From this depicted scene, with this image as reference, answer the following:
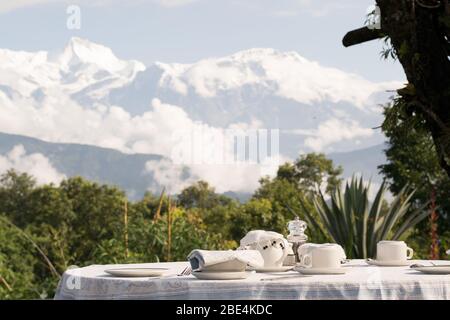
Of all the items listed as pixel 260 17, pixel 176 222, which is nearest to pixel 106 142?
pixel 260 17

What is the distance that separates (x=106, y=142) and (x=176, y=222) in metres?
86.0

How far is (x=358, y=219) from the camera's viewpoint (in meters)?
7.39

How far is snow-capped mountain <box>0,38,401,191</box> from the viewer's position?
245ft

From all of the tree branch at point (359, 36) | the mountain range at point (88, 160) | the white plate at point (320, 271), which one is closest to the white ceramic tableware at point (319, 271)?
the white plate at point (320, 271)

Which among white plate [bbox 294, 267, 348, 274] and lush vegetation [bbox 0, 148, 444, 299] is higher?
lush vegetation [bbox 0, 148, 444, 299]

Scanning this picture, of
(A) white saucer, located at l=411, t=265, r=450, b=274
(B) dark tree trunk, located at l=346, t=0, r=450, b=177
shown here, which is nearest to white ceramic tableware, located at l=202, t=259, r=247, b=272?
(A) white saucer, located at l=411, t=265, r=450, b=274

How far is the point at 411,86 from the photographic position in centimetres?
444

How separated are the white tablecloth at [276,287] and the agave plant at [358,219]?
400cm

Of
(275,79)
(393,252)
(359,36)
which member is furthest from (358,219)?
(275,79)

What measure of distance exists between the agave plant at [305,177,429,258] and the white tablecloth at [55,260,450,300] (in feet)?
13.1

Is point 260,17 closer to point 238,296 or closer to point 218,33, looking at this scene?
point 218,33

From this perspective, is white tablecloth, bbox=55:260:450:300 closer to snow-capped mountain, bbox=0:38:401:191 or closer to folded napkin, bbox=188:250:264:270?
folded napkin, bbox=188:250:264:270

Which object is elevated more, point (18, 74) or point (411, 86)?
point (18, 74)

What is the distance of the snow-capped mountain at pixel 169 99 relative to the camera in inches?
2938
